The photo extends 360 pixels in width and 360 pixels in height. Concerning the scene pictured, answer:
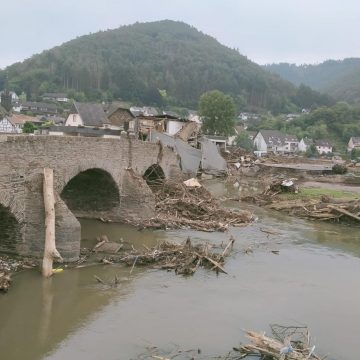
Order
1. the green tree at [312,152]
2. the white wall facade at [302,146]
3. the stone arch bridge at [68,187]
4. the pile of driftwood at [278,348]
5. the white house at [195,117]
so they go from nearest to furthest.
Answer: the pile of driftwood at [278,348] → the stone arch bridge at [68,187] → the white house at [195,117] → the green tree at [312,152] → the white wall facade at [302,146]

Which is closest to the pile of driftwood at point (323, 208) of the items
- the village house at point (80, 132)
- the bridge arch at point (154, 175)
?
the bridge arch at point (154, 175)

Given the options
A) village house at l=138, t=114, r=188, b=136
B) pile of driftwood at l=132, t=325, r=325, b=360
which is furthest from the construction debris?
village house at l=138, t=114, r=188, b=136

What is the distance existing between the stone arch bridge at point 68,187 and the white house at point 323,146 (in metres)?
90.8

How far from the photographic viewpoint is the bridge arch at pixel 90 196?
877 inches

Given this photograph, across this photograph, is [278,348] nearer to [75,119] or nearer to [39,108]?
[75,119]

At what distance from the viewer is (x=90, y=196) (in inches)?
907

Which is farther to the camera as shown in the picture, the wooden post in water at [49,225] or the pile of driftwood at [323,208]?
the pile of driftwood at [323,208]

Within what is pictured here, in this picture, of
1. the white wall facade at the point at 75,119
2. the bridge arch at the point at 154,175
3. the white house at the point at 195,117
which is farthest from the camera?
the white house at the point at 195,117

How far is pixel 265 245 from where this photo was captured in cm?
2022

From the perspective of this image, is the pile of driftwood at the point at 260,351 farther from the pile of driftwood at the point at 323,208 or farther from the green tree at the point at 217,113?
the green tree at the point at 217,113

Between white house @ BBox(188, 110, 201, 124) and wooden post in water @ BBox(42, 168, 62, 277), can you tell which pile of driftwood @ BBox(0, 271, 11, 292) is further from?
white house @ BBox(188, 110, 201, 124)

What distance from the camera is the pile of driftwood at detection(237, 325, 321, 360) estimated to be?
376 inches

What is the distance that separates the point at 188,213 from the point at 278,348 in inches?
569

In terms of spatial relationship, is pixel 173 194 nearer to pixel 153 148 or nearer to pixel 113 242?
pixel 153 148
